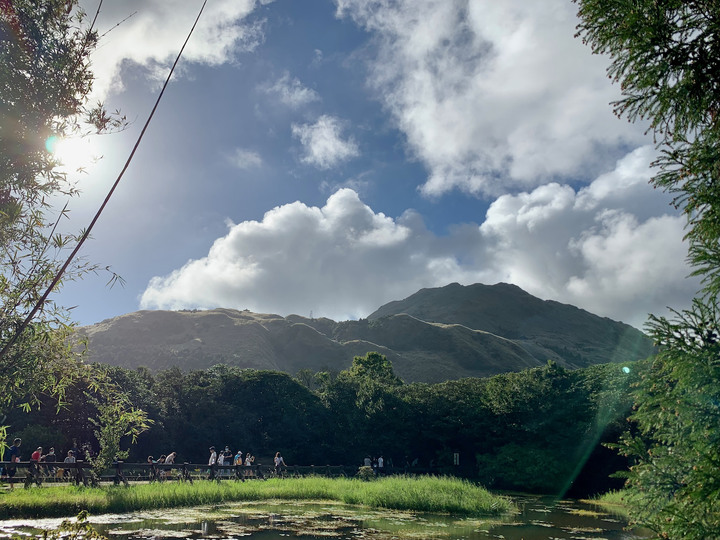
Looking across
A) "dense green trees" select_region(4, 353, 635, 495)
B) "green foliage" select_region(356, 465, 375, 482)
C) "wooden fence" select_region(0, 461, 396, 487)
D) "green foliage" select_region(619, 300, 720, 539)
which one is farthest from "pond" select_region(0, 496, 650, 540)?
"dense green trees" select_region(4, 353, 635, 495)

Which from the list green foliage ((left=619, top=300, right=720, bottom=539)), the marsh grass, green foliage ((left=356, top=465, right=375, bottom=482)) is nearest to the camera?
green foliage ((left=619, top=300, right=720, bottom=539))

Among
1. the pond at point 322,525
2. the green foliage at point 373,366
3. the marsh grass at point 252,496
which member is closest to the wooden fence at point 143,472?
the marsh grass at point 252,496

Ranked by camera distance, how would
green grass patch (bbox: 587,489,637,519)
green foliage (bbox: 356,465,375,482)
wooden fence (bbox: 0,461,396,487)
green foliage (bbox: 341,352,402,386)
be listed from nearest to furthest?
wooden fence (bbox: 0,461,396,487), green grass patch (bbox: 587,489,637,519), green foliage (bbox: 356,465,375,482), green foliage (bbox: 341,352,402,386)

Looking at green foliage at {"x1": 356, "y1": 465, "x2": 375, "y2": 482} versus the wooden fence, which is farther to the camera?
green foliage at {"x1": 356, "y1": 465, "x2": 375, "y2": 482}

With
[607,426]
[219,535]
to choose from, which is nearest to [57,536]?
[219,535]

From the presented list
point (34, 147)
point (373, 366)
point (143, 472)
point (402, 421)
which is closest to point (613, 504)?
point (402, 421)

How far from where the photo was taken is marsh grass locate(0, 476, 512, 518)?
15.5m

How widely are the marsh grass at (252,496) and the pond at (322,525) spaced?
869 millimetres

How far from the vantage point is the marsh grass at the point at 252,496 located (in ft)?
50.9

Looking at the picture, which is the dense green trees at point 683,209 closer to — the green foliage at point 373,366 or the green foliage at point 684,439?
the green foliage at point 684,439

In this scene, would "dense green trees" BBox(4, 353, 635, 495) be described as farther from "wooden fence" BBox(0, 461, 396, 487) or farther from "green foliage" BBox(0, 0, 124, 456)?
"green foliage" BBox(0, 0, 124, 456)

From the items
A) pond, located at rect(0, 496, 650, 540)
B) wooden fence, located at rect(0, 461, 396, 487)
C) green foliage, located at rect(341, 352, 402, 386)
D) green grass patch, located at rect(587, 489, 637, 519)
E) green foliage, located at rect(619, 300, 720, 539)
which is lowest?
green grass patch, located at rect(587, 489, 637, 519)

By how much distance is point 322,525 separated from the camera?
16.5 metres

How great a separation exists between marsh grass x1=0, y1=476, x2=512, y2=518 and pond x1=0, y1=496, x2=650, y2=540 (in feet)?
2.85
